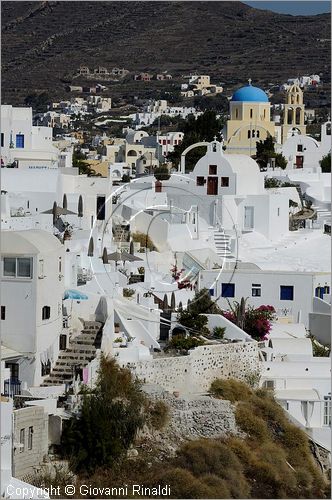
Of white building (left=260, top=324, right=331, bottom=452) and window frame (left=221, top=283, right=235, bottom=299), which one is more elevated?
window frame (left=221, top=283, right=235, bottom=299)

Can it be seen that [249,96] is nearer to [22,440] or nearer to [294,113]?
[294,113]

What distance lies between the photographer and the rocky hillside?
292 ft

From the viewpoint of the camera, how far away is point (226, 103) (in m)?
76.0

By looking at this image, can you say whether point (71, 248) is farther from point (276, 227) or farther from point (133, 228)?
point (276, 227)

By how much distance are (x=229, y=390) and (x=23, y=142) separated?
13591mm

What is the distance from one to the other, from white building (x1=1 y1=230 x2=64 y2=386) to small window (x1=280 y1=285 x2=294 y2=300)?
20.8ft

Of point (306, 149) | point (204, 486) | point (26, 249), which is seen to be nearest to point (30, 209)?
point (26, 249)

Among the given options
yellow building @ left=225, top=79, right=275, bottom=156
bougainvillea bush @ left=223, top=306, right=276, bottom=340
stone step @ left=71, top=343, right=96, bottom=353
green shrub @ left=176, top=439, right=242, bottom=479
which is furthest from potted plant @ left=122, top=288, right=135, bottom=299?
yellow building @ left=225, top=79, right=275, bottom=156

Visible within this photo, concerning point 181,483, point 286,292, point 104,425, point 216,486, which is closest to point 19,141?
point 286,292

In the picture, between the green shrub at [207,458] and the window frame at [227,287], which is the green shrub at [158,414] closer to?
the green shrub at [207,458]

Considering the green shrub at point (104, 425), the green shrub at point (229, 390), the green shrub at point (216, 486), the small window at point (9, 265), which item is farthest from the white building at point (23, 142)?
the green shrub at point (216, 486)

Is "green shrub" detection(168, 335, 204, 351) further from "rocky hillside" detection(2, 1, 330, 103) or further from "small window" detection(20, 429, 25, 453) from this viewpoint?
"rocky hillside" detection(2, 1, 330, 103)

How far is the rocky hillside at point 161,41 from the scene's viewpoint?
89.0 metres

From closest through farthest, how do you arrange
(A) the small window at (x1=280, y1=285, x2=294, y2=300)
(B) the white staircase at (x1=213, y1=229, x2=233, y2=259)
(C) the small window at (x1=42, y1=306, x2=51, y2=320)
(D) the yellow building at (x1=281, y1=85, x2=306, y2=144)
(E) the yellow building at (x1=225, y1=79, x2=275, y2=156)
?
(C) the small window at (x1=42, y1=306, x2=51, y2=320) → (A) the small window at (x1=280, y1=285, x2=294, y2=300) → (B) the white staircase at (x1=213, y1=229, x2=233, y2=259) → (E) the yellow building at (x1=225, y1=79, x2=275, y2=156) → (D) the yellow building at (x1=281, y1=85, x2=306, y2=144)
